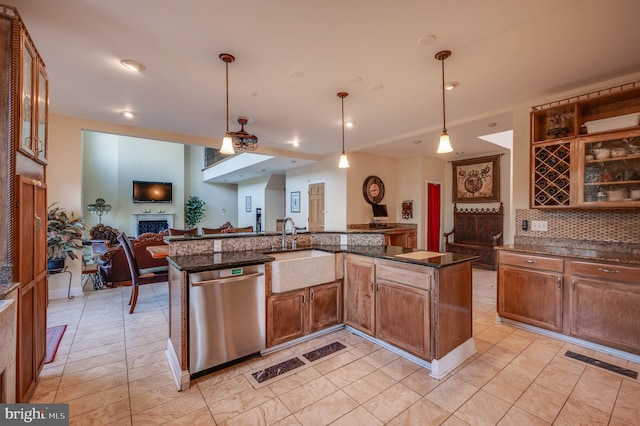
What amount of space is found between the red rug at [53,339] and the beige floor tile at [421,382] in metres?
2.98

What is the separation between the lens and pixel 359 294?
9.44 feet

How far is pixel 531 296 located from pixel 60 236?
5998mm

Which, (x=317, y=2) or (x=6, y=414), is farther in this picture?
(x=317, y=2)

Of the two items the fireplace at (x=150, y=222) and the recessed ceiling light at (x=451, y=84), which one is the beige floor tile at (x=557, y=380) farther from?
the fireplace at (x=150, y=222)

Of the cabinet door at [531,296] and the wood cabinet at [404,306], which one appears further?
the cabinet door at [531,296]

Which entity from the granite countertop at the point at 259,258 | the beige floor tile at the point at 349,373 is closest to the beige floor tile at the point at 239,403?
the beige floor tile at the point at 349,373

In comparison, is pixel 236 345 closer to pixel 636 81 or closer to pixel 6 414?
pixel 6 414

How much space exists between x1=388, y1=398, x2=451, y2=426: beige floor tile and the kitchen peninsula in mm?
375

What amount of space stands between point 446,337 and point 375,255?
2.91ft

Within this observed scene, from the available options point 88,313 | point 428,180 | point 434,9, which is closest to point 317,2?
point 434,9

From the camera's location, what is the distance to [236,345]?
2352 millimetres

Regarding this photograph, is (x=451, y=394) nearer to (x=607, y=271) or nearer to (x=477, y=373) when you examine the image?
(x=477, y=373)

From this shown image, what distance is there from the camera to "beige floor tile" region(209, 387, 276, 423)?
1799 mm

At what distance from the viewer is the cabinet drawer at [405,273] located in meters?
2.27
